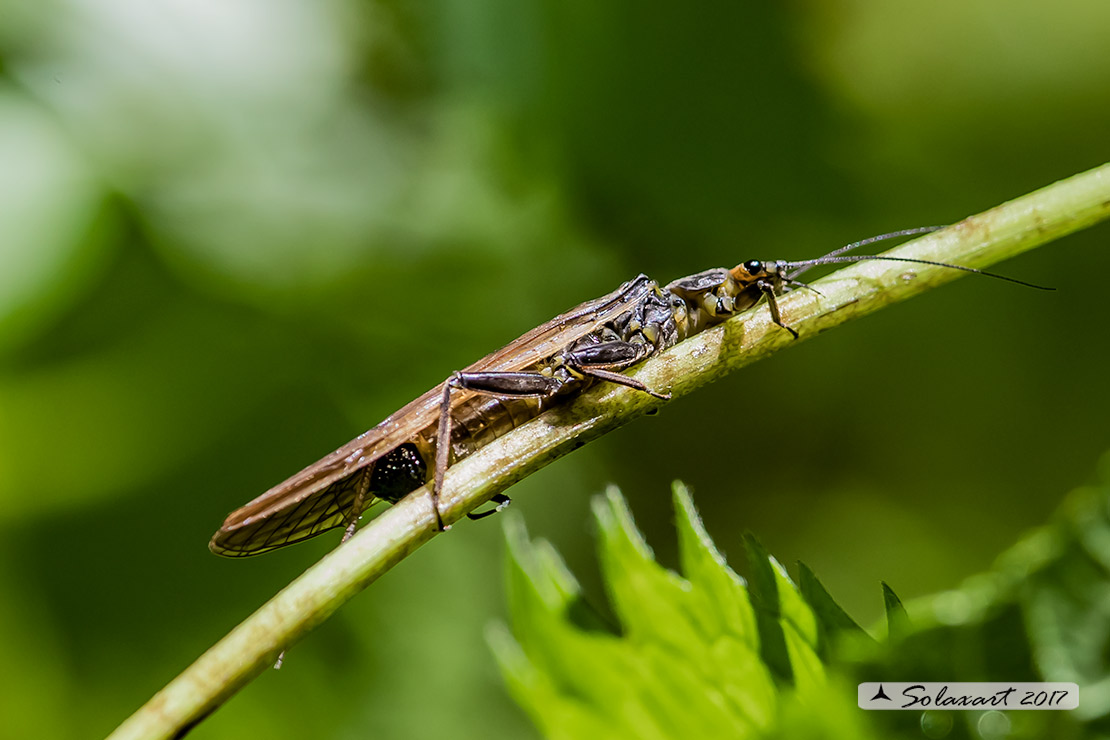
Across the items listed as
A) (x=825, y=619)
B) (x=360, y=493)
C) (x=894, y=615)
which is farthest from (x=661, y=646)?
(x=360, y=493)

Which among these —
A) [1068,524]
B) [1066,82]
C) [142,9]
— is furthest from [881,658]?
[142,9]

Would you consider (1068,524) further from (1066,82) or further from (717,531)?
(1066,82)

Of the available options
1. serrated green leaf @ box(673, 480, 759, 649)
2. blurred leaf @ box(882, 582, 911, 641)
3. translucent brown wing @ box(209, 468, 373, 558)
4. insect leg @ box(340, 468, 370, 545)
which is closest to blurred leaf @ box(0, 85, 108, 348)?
translucent brown wing @ box(209, 468, 373, 558)

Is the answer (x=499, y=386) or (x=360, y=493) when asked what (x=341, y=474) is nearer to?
(x=360, y=493)

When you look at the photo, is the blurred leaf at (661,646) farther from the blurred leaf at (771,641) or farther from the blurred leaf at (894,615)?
the blurred leaf at (894,615)

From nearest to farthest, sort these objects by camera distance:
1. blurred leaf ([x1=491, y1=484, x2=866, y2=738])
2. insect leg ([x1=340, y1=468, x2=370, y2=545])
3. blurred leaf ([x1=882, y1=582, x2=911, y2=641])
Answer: blurred leaf ([x1=882, y1=582, x2=911, y2=641]) → blurred leaf ([x1=491, y1=484, x2=866, y2=738]) → insect leg ([x1=340, y1=468, x2=370, y2=545])

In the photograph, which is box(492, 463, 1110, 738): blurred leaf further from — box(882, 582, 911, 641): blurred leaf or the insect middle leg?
Result: the insect middle leg
